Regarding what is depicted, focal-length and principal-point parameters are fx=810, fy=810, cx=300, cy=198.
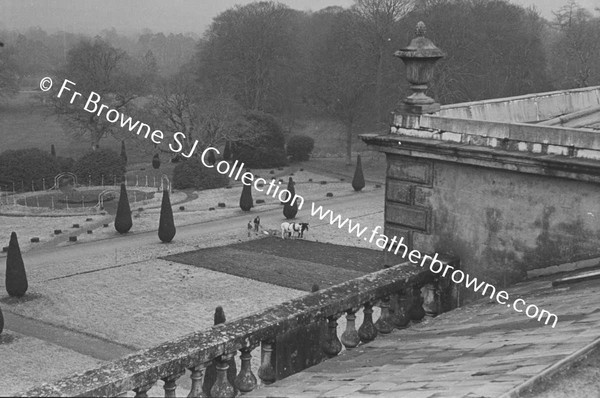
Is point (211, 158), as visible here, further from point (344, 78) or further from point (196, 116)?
point (344, 78)

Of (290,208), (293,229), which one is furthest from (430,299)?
(290,208)

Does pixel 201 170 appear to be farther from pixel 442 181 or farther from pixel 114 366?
pixel 114 366

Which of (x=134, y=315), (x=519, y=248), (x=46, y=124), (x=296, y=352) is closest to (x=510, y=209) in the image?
(x=519, y=248)

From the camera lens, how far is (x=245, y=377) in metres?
5.67

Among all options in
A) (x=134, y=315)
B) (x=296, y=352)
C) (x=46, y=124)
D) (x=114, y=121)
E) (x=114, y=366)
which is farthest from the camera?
(x=46, y=124)

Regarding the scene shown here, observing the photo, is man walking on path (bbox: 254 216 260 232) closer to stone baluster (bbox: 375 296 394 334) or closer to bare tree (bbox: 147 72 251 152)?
bare tree (bbox: 147 72 251 152)

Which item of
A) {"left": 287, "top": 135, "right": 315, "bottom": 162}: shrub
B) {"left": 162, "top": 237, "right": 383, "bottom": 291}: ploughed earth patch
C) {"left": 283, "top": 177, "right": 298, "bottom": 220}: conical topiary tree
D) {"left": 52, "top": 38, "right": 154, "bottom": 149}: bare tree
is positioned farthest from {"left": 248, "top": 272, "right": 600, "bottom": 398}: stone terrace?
{"left": 52, "top": 38, "right": 154, "bottom": 149}: bare tree

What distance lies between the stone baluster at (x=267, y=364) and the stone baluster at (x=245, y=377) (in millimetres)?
250

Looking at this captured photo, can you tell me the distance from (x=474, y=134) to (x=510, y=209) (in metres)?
0.84

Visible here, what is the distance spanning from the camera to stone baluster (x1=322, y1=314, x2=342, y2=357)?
646 centimetres

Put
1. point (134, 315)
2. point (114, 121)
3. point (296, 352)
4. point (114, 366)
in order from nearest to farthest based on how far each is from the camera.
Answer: point (114, 366), point (296, 352), point (134, 315), point (114, 121)

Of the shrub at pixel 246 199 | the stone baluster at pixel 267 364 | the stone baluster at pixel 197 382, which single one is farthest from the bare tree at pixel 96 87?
the stone baluster at pixel 197 382

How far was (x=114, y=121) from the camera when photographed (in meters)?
49.8

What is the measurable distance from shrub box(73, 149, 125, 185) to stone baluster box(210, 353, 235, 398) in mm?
36947
